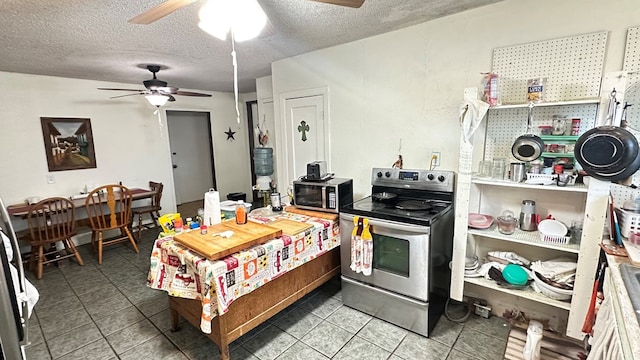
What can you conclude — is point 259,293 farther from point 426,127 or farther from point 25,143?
point 25,143

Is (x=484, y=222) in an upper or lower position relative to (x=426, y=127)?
lower

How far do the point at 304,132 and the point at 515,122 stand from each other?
207 cm

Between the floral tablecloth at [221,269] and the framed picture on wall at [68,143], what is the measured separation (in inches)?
124

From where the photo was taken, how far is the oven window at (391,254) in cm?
207

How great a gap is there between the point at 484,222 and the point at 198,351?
2.20 m

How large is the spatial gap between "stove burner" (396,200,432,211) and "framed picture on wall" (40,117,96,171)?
4324mm

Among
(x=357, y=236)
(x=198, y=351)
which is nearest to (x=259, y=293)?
(x=198, y=351)

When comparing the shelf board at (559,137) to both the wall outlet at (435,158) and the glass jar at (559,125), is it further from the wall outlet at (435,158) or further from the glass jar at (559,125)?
the wall outlet at (435,158)

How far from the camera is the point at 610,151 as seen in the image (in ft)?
4.81

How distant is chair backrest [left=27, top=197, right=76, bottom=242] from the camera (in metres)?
3.09

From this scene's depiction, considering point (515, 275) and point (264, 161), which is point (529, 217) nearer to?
point (515, 275)

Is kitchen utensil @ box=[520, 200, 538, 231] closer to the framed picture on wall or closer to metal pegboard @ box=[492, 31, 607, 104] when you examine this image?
metal pegboard @ box=[492, 31, 607, 104]

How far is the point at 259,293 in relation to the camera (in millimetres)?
1937

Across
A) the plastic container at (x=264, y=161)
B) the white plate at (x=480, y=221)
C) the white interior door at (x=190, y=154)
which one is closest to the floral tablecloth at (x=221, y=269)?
the white plate at (x=480, y=221)
